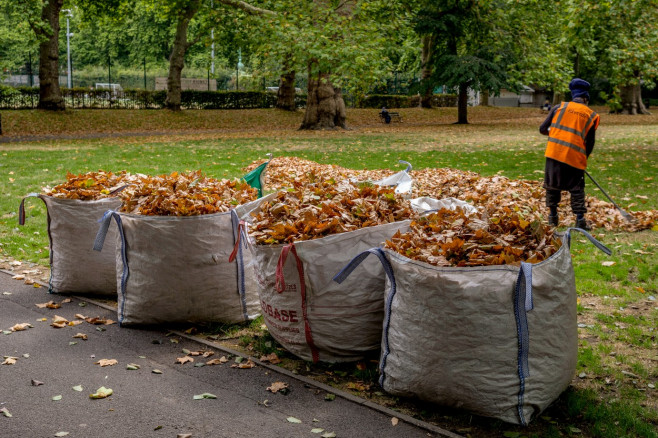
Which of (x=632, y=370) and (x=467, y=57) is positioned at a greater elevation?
(x=467, y=57)

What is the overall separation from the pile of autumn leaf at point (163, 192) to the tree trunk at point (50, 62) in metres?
22.3

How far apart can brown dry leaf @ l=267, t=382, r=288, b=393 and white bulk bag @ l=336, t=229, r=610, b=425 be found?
759mm

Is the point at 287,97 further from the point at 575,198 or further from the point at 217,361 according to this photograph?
the point at 217,361

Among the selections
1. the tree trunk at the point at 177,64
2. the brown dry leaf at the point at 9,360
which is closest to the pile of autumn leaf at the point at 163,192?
the brown dry leaf at the point at 9,360

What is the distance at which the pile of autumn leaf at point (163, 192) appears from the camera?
16.7ft

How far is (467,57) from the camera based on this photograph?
103 feet

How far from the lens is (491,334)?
352 centimetres

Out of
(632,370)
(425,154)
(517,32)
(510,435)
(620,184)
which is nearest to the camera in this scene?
(510,435)

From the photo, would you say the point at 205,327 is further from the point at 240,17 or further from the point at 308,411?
the point at 240,17

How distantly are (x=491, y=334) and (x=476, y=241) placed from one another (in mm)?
595

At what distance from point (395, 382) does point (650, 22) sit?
14.7 metres

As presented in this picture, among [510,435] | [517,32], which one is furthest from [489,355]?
[517,32]

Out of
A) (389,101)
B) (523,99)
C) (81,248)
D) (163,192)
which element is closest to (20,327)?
(81,248)

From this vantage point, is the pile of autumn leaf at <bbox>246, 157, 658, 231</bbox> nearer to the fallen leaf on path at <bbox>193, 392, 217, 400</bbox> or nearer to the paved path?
the paved path
